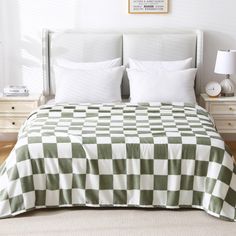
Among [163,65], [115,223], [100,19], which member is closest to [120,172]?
[115,223]

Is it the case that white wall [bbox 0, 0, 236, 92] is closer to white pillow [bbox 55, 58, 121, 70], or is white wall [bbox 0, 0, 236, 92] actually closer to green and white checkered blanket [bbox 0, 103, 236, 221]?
white pillow [bbox 55, 58, 121, 70]

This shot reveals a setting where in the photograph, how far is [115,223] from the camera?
3527mm

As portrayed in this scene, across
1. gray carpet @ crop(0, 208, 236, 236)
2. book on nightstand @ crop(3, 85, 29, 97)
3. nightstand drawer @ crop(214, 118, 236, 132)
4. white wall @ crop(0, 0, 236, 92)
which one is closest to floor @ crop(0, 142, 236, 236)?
gray carpet @ crop(0, 208, 236, 236)

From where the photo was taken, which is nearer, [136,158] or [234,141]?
[136,158]

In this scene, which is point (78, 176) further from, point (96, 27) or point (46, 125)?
point (96, 27)

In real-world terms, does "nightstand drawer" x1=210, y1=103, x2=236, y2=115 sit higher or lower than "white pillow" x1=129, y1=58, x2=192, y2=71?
lower

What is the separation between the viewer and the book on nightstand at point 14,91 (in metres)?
5.16

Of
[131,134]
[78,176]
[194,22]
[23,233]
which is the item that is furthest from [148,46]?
[23,233]

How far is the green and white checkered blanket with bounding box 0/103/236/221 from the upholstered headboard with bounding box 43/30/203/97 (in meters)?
1.70

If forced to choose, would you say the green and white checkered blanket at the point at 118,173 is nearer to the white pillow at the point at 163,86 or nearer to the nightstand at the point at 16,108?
the white pillow at the point at 163,86

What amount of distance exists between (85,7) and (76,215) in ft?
7.87

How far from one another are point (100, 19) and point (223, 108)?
146 centimetres

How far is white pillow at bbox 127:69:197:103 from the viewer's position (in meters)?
4.86

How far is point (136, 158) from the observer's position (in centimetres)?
363
